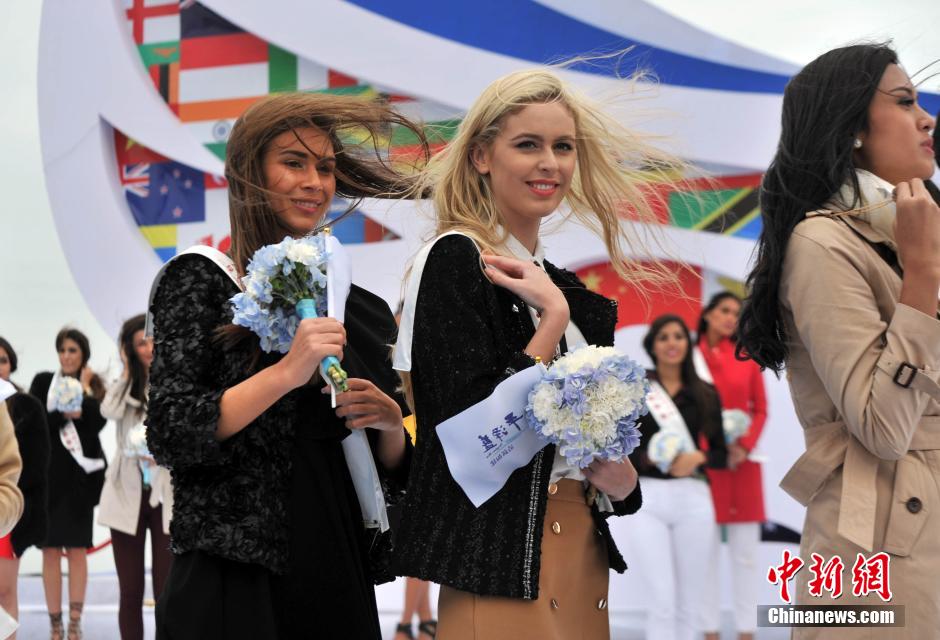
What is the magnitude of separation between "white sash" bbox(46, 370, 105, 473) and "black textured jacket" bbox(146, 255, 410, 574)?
18.3 ft

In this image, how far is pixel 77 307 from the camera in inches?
332

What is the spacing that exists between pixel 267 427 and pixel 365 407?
20 centimetres

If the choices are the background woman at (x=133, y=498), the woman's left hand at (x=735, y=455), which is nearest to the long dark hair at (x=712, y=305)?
the woman's left hand at (x=735, y=455)

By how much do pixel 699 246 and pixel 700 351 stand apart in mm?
1080

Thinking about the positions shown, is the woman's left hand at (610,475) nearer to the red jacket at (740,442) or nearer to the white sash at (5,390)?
the white sash at (5,390)

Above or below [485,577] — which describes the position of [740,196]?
above

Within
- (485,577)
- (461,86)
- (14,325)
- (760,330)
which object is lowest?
(485,577)

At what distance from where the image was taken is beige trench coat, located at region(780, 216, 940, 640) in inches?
84.2

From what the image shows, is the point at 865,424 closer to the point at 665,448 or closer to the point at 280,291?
the point at 280,291

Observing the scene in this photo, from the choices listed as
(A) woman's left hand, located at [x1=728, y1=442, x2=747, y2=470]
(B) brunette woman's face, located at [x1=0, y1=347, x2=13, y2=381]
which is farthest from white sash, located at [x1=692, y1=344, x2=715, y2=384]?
(B) brunette woman's face, located at [x1=0, y1=347, x2=13, y2=381]

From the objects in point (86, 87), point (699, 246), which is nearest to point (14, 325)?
point (86, 87)

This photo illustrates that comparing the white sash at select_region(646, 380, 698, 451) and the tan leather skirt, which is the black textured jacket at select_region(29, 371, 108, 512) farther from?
the tan leather skirt

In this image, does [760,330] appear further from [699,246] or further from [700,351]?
[699,246]

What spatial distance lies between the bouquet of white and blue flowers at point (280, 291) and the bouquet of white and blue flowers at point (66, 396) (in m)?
5.60
